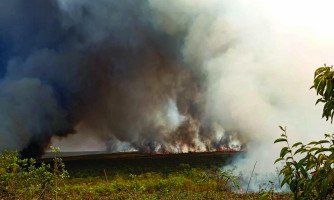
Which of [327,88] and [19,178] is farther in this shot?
[19,178]

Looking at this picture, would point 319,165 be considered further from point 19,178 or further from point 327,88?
point 19,178

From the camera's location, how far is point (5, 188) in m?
12.3

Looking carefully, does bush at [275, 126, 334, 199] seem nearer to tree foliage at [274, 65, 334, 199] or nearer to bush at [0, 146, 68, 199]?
tree foliage at [274, 65, 334, 199]

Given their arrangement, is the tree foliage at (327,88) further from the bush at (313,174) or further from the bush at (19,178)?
the bush at (19,178)

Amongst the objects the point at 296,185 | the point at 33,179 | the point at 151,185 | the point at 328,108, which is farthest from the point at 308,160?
the point at 151,185

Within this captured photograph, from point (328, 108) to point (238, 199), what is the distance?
14.8m

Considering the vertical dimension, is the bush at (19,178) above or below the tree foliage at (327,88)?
above

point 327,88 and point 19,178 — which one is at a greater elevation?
point 19,178

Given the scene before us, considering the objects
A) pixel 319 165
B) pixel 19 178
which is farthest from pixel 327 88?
pixel 19 178

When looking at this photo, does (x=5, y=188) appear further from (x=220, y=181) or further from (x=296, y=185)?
(x=220, y=181)

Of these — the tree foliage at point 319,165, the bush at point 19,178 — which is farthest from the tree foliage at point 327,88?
the bush at point 19,178

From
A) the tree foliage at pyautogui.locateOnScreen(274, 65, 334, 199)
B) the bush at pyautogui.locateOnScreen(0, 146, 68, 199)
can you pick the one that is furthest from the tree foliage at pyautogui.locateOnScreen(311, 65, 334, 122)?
the bush at pyautogui.locateOnScreen(0, 146, 68, 199)

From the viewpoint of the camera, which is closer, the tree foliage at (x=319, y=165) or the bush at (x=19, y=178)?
the tree foliage at (x=319, y=165)

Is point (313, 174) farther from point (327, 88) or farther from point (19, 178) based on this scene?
point (19, 178)
